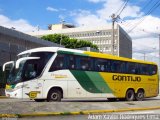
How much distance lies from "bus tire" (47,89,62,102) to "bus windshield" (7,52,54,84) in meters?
1.45

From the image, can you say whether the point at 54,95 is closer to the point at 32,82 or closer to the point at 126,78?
the point at 32,82

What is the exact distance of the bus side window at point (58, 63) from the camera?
74.9 feet

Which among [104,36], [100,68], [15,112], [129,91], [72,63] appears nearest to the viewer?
[15,112]

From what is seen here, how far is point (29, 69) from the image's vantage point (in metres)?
21.9

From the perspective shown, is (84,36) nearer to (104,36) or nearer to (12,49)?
(104,36)

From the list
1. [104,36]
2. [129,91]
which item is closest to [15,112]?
[129,91]

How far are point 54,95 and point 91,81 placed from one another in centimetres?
333

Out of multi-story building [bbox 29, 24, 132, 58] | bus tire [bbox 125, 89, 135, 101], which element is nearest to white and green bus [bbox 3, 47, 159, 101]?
bus tire [bbox 125, 89, 135, 101]

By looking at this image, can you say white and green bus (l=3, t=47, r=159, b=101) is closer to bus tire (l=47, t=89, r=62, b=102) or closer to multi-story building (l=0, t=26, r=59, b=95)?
bus tire (l=47, t=89, r=62, b=102)

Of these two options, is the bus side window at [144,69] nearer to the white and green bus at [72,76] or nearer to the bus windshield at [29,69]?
the white and green bus at [72,76]

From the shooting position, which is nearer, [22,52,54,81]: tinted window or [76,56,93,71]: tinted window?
[22,52,54,81]: tinted window

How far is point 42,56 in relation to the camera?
2239 centimetres

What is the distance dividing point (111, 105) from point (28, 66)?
5.14 m

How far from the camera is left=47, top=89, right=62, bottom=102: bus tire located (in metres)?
22.6
